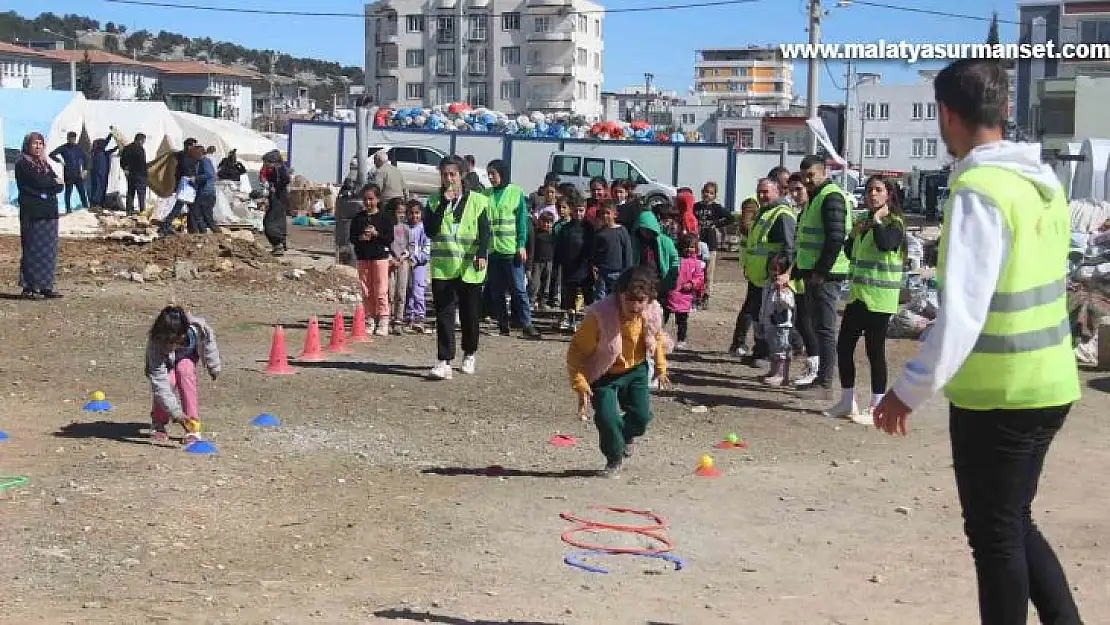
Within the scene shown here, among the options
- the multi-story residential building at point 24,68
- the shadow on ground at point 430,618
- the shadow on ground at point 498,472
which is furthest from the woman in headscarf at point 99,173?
the multi-story residential building at point 24,68

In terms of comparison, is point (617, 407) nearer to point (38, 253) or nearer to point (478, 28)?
point (38, 253)

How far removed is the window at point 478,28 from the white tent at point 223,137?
8307 centimetres

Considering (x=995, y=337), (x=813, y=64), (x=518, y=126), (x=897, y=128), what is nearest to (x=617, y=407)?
(x=995, y=337)

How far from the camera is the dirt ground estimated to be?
6.34 m

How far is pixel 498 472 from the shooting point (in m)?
9.30

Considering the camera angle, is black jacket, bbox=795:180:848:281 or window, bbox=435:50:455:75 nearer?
black jacket, bbox=795:180:848:281

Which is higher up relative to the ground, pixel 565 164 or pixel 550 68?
pixel 550 68

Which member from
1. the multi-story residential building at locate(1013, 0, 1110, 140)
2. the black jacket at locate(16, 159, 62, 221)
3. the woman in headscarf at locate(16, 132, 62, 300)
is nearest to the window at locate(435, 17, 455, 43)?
the multi-story residential building at locate(1013, 0, 1110, 140)

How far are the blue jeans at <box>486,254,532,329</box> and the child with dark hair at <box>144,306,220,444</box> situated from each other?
6.74m

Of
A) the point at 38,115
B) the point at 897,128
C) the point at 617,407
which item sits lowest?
the point at 617,407

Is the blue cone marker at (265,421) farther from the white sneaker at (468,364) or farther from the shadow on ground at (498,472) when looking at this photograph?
the white sneaker at (468,364)

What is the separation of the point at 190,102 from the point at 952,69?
12850cm

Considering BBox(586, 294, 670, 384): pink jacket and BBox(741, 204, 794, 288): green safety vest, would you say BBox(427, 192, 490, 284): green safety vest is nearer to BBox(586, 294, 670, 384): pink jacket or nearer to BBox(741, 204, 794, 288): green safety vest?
BBox(741, 204, 794, 288): green safety vest

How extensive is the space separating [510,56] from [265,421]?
12303 centimetres
